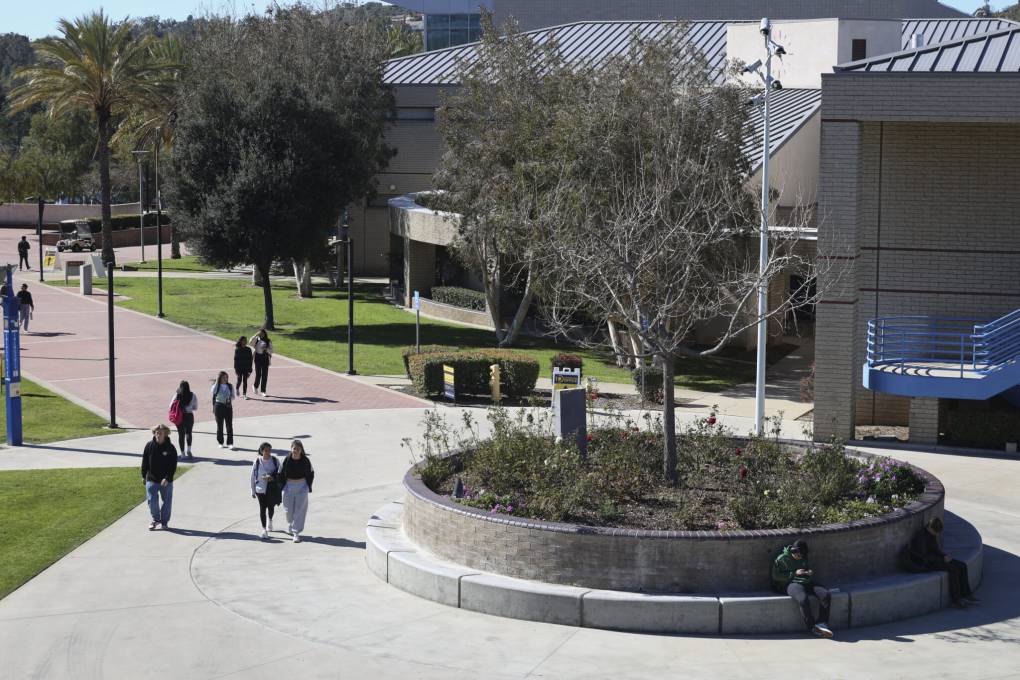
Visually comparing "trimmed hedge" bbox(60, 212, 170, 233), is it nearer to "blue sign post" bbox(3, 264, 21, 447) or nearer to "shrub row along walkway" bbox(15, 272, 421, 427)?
"shrub row along walkway" bbox(15, 272, 421, 427)

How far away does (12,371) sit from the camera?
869 inches

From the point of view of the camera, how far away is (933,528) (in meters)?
14.5

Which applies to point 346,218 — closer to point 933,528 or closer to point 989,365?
point 989,365

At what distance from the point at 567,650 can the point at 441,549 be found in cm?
269

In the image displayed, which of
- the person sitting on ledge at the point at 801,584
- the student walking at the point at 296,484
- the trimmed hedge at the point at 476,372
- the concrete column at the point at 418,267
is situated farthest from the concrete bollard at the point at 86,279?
the person sitting on ledge at the point at 801,584

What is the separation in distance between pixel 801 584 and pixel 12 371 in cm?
1499

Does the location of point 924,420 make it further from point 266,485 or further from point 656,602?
point 266,485

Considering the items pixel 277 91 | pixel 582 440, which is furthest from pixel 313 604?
pixel 277 91

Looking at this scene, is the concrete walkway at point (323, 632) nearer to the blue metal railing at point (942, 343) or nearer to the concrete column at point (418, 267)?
the blue metal railing at point (942, 343)

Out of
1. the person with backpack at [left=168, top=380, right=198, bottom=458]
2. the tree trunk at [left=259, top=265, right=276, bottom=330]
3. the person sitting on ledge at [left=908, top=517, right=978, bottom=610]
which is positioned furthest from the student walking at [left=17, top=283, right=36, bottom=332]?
the person sitting on ledge at [left=908, top=517, right=978, bottom=610]

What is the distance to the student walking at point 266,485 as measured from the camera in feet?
53.8

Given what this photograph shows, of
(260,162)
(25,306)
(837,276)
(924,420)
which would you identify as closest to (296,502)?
(837,276)

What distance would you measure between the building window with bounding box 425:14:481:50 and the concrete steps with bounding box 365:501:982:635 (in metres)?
83.1

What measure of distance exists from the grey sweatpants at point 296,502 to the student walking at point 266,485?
0.57 ft
